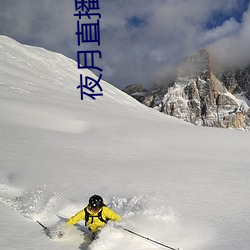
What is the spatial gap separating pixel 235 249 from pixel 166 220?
1602 mm

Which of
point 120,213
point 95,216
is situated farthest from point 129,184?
point 95,216

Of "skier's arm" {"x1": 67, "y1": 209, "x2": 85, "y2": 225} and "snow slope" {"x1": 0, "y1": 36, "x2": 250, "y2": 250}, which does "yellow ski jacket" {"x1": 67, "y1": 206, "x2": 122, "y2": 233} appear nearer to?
"skier's arm" {"x1": 67, "y1": 209, "x2": 85, "y2": 225}

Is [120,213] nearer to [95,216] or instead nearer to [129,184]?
[95,216]

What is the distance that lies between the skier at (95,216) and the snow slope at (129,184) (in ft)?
0.68

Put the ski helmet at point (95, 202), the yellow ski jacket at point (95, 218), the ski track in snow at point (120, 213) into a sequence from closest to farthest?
the ski track in snow at point (120, 213) < the ski helmet at point (95, 202) < the yellow ski jacket at point (95, 218)

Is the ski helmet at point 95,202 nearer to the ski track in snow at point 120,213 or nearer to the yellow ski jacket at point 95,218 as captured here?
the yellow ski jacket at point 95,218

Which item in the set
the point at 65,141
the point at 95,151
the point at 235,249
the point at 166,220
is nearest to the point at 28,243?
the point at 166,220

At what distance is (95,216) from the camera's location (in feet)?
18.8

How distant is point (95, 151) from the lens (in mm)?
11539

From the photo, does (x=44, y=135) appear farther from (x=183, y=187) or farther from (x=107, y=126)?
(x=183, y=187)

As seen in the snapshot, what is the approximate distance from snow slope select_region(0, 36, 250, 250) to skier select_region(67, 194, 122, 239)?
0.68 feet

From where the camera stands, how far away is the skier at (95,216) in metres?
5.64

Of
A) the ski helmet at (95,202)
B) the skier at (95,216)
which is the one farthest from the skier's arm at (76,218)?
the ski helmet at (95,202)

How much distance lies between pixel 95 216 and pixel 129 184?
2465mm
